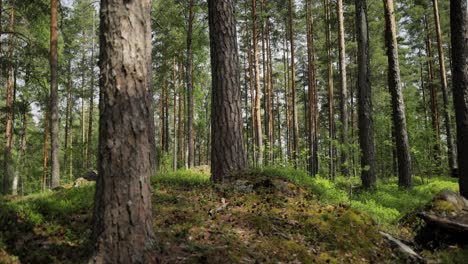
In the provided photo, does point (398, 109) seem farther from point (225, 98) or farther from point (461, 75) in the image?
point (225, 98)

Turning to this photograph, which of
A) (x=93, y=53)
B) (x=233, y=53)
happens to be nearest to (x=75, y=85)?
(x=93, y=53)

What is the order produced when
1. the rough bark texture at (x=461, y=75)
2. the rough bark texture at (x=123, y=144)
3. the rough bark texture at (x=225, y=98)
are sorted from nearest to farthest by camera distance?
the rough bark texture at (x=123, y=144)
the rough bark texture at (x=225, y=98)
the rough bark texture at (x=461, y=75)

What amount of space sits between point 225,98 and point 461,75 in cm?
583

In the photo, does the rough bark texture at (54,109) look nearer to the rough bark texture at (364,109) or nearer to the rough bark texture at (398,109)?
the rough bark texture at (364,109)

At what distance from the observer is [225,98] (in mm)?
6711

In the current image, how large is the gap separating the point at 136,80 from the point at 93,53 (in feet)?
100

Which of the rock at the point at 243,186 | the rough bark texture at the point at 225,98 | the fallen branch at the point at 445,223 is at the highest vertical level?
the rough bark texture at the point at 225,98

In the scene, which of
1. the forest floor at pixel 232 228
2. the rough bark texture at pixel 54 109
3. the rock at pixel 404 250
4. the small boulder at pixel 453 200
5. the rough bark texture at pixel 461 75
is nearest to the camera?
the forest floor at pixel 232 228

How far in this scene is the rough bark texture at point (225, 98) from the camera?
21.4 feet

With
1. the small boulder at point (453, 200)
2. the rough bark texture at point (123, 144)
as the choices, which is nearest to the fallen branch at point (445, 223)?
the small boulder at point (453, 200)

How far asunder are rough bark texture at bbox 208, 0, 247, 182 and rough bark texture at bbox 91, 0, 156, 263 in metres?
2.86

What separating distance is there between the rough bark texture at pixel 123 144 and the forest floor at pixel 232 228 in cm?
41

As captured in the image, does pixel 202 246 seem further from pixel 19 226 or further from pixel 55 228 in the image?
pixel 19 226

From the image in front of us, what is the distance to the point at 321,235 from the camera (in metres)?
4.82
